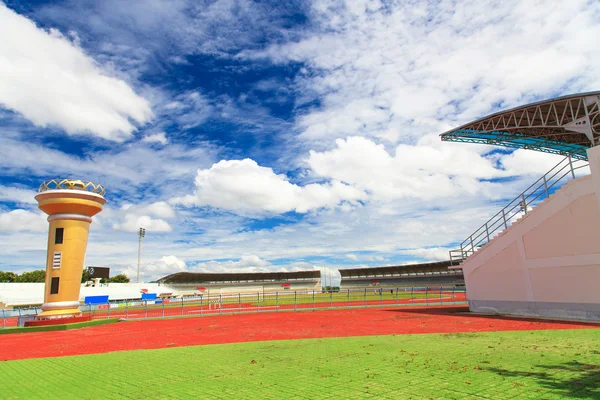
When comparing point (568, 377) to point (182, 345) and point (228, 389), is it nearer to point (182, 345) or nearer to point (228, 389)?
point (228, 389)

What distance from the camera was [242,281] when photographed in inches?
4259

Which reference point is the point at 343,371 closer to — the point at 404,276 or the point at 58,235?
the point at 58,235

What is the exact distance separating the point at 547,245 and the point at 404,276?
84.7 meters

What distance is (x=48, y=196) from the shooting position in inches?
911

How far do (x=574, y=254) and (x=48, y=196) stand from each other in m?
30.0

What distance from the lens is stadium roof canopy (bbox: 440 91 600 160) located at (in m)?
17.4

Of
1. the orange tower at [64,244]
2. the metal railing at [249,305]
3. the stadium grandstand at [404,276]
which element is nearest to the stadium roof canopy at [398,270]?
the stadium grandstand at [404,276]

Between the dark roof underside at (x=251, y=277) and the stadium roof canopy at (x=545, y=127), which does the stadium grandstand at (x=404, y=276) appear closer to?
the dark roof underside at (x=251, y=277)

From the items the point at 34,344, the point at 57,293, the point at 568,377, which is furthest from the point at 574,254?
the point at 57,293

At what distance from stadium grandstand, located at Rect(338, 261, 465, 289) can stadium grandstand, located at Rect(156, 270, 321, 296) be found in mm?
11582

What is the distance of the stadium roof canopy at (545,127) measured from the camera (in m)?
17.4

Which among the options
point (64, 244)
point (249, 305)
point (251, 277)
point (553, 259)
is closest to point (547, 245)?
point (553, 259)

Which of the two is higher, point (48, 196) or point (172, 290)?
point (48, 196)

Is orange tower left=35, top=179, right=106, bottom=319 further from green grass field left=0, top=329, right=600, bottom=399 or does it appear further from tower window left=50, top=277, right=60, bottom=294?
green grass field left=0, top=329, right=600, bottom=399
